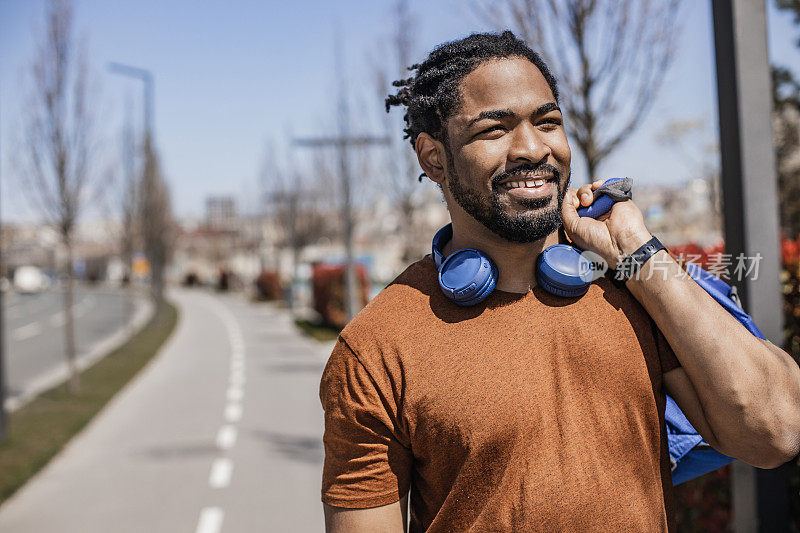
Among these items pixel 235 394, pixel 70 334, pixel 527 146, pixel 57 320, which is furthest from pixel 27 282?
pixel 527 146

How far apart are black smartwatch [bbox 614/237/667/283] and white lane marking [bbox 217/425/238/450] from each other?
6.72 m

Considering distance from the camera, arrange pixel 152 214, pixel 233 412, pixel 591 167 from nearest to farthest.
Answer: pixel 591 167 → pixel 233 412 → pixel 152 214

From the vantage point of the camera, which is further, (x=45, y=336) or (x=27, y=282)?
(x=27, y=282)

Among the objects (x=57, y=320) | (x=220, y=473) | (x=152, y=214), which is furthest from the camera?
(x=57, y=320)

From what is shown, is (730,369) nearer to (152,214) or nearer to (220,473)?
(220,473)

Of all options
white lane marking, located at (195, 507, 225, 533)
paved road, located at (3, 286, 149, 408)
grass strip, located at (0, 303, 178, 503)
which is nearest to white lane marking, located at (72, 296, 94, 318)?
paved road, located at (3, 286, 149, 408)

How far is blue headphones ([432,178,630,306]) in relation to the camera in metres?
1.50

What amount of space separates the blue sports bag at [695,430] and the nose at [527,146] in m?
0.46

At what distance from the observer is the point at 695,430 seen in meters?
1.60

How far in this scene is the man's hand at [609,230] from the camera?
61.0 inches

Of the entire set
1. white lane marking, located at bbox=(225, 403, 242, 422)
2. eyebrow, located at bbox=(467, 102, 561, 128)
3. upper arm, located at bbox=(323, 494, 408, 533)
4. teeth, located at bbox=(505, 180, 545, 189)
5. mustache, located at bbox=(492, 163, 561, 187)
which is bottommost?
white lane marking, located at bbox=(225, 403, 242, 422)

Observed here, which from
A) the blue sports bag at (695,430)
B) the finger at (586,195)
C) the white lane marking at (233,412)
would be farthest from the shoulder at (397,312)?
the white lane marking at (233,412)

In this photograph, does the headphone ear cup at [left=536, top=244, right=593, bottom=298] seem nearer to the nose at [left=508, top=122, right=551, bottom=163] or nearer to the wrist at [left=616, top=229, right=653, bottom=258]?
the wrist at [left=616, top=229, right=653, bottom=258]

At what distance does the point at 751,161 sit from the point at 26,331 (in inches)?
960
